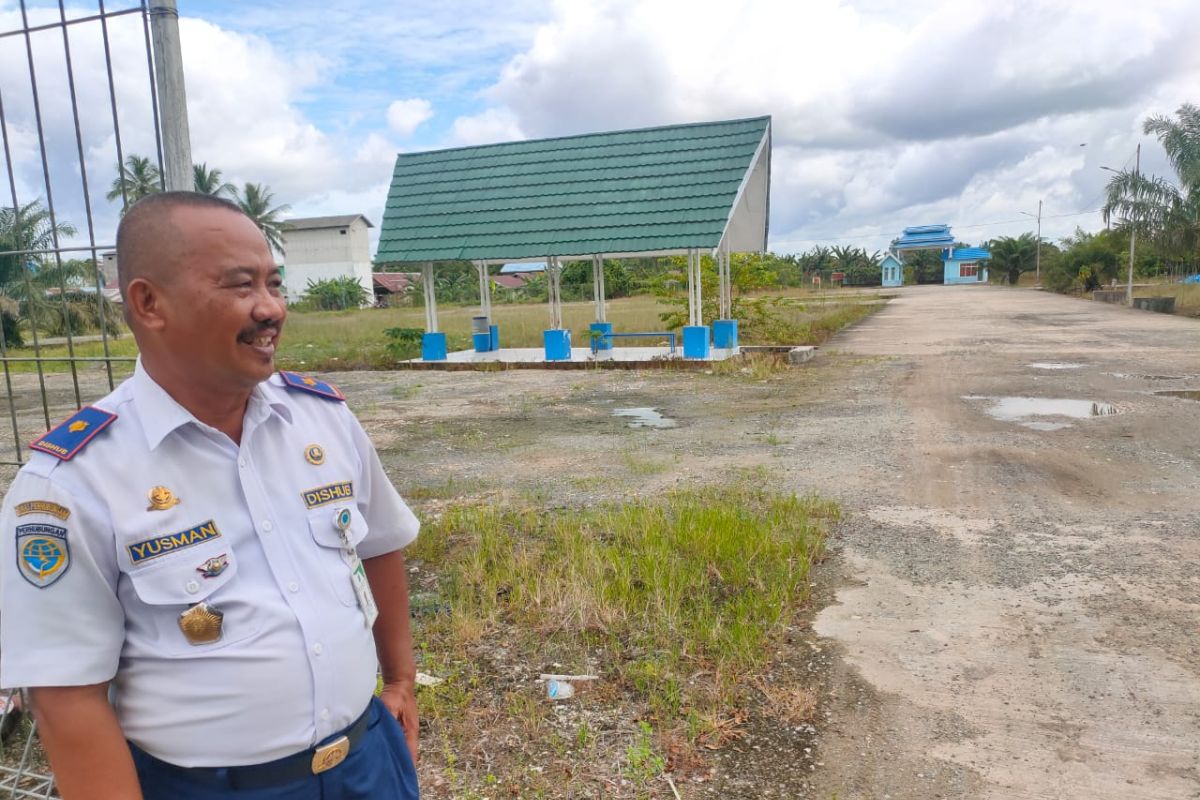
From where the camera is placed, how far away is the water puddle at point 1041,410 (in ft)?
26.9

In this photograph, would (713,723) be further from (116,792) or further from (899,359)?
(899,359)

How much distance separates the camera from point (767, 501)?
5562 millimetres

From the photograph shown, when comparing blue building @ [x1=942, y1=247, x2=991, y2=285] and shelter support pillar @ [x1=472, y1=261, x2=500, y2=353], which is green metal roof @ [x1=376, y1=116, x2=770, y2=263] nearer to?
shelter support pillar @ [x1=472, y1=261, x2=500, y2=353]

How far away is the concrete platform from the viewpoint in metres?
14.0

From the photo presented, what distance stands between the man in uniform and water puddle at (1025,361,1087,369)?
13001 millimetres

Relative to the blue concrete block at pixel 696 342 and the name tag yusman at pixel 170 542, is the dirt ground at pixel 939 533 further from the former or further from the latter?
the name tag yusman at pixel 170 542

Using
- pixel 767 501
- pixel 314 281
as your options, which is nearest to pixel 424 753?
pixel 767 501

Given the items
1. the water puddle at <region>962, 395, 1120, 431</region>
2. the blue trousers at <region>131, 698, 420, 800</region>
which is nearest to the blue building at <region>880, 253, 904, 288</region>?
the water puddle at <region>962, 395, 1120, 431</region>

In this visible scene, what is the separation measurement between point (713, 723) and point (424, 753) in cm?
98

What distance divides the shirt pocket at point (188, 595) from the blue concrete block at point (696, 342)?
12795 millimetres

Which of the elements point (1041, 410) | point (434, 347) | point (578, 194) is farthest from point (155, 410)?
point (578, 194)

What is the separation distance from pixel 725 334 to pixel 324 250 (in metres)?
46.6

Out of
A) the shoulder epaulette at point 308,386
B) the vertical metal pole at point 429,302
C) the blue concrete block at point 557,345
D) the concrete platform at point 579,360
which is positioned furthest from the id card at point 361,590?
the vertical metal pole at point 429,302

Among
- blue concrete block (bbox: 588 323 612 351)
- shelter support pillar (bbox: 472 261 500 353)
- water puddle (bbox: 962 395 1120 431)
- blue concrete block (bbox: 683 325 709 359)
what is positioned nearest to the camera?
water puddle (bbox: 962 395 1120 431)
